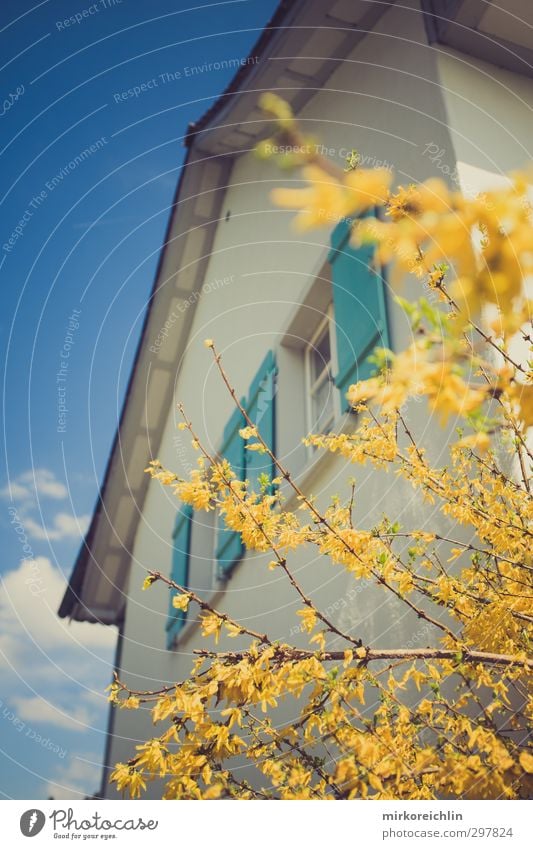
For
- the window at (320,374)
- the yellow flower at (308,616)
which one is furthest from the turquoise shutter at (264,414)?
the yellow flower at (308,616)

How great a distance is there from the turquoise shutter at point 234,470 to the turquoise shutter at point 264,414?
0.28 ft

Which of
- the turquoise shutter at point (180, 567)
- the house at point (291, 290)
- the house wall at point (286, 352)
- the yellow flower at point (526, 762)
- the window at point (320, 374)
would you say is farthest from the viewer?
the turquoise shutter at point (180, 567)

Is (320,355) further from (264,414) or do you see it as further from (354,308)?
(354,308)

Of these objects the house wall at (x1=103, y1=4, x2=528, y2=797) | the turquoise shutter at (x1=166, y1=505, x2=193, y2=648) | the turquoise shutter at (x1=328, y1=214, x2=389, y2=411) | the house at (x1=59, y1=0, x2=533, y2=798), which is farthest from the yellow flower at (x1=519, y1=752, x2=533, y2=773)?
the turquoise shutter at (x1=166, y1=505, x2=193, y2=648)

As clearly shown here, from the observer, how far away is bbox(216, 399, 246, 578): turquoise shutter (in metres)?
4.52

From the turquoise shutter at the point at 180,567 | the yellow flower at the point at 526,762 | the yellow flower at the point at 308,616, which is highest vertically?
the turquoise shutter at the point at 180,567

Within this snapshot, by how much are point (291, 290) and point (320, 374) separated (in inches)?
25.6

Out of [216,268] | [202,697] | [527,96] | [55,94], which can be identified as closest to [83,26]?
[55,94]

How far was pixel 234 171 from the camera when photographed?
6.34 meters

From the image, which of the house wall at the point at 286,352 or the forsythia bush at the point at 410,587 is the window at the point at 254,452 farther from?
the forsythia bush at the point at 410,587

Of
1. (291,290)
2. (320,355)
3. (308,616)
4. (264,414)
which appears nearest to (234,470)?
(264,414)

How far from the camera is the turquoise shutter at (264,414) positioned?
4.36 m

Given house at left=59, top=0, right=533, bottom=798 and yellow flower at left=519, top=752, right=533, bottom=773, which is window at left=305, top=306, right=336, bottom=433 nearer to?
house at left=59, top=0, right=533, bottom=798
